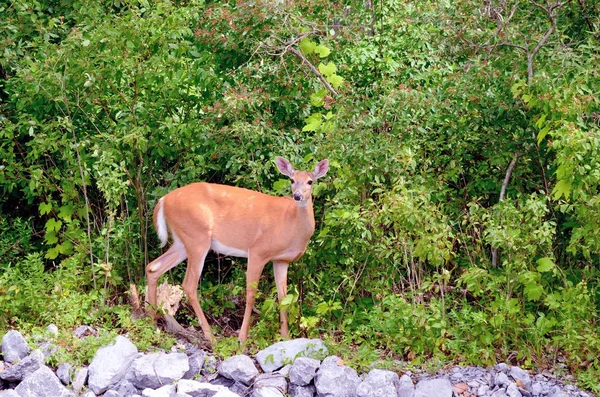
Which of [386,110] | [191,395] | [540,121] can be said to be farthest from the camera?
[386,110]

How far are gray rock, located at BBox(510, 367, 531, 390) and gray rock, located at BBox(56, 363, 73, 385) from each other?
11.1 ft

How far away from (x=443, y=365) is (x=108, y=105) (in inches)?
161

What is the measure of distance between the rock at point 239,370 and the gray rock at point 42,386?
46.1 inches

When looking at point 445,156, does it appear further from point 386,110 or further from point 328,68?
point 328,68

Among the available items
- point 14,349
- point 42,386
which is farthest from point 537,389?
point 14,349

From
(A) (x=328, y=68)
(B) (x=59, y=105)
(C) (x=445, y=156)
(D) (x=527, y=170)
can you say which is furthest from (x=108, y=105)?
(D) (x=527, y=170)

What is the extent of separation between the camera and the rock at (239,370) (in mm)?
7699

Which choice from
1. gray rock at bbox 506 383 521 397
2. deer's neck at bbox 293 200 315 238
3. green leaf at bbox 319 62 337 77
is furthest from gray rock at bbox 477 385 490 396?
green leaf at bbox 319 62 337 77

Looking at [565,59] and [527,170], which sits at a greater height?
[565,59]

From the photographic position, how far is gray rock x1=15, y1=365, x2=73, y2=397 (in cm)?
760

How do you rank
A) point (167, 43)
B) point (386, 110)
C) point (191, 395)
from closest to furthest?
point (191, 395)
point (386, 110)
point (167, 43)

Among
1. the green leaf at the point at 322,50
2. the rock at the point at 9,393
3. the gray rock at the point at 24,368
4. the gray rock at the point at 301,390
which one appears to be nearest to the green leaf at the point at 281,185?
the green leaf at the point at 322,50

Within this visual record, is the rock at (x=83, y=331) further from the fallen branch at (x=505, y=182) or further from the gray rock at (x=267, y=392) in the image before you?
the fallen branch at (x=505, y=182)

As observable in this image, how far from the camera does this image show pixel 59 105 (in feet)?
31.6
